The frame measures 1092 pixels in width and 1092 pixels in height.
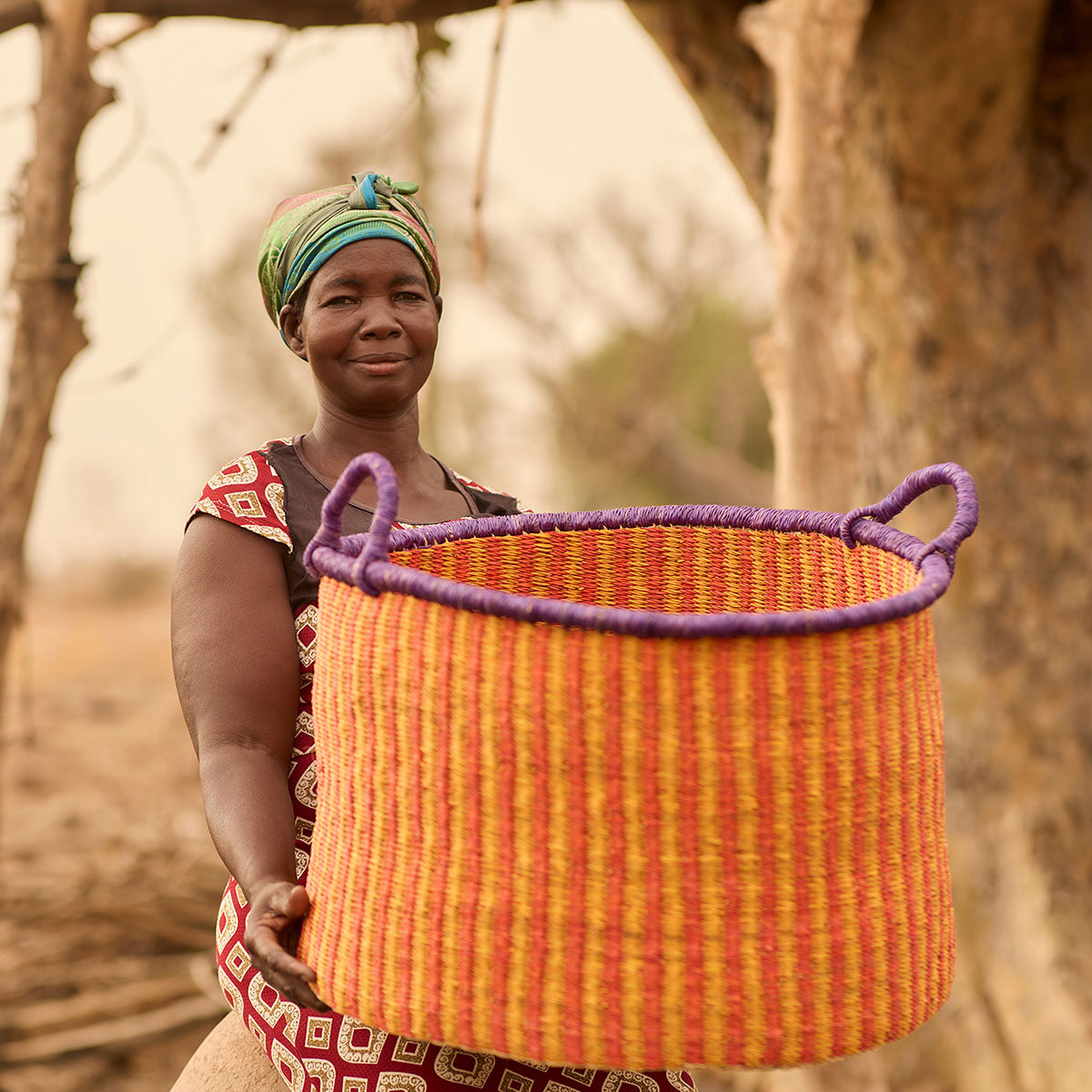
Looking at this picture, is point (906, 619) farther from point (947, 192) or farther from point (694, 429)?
point (694, 429)

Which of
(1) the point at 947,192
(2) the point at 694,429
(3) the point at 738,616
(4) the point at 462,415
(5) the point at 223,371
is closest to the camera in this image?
(3) the point at 738,616

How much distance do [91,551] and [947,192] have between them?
415 inches

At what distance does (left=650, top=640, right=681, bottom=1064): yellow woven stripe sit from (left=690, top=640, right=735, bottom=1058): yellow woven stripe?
13 millimetres

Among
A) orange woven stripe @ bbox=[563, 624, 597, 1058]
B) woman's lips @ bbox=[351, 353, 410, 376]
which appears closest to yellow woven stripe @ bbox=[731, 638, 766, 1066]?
orange woven stripe @ bbox=[563, 624, 597, 1058]

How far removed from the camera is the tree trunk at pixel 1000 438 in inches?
117

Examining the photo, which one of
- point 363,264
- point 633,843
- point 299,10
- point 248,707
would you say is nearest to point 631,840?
point 633,843

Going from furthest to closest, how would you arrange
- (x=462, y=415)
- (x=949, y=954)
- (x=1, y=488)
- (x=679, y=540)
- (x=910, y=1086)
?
(x=462, y=415)
(x=910, y=1086)
(x=1, y=488)
(x=679, y=540)
(x=949, y=954)

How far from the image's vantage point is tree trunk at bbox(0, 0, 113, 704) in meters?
2.15

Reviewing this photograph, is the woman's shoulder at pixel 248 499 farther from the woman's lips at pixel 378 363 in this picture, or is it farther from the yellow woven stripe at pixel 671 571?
the yellow woven stripe at pixel 671 571

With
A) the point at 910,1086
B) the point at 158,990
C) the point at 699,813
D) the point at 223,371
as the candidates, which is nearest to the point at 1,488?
the point at 699,813

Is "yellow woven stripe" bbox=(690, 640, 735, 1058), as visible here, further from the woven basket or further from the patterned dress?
the patterned dress

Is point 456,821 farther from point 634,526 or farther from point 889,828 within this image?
point 634,526

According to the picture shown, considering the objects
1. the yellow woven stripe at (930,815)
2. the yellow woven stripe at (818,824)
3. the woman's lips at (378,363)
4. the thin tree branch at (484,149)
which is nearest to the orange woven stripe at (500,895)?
the yellow woven stripe at (818,824)

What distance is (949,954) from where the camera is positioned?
100cm
